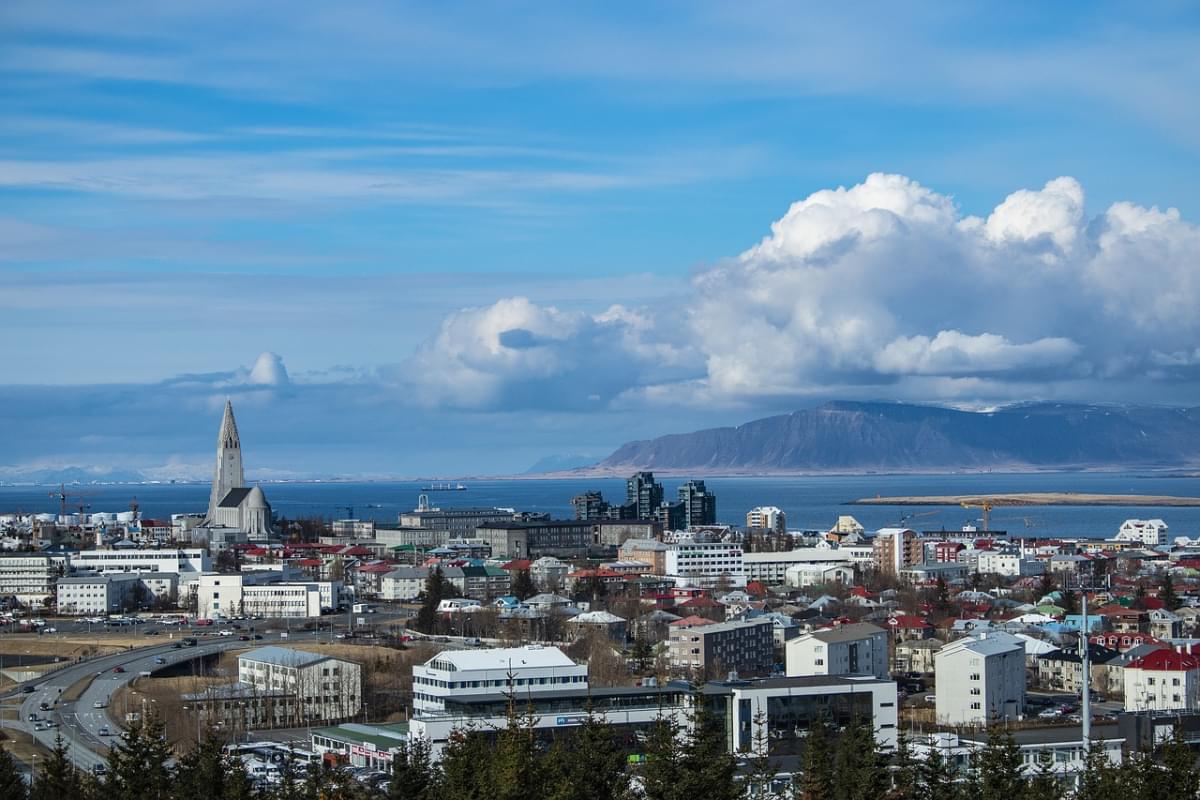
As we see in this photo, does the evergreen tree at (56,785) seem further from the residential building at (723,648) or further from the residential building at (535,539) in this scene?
the residential building at (535,539)

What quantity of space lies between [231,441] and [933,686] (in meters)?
55.5

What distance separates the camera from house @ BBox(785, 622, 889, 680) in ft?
113

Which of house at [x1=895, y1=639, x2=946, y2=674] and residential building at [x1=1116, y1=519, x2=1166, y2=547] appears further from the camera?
residential building at [x1=1116, y1=519, x2=1166, y2=547]

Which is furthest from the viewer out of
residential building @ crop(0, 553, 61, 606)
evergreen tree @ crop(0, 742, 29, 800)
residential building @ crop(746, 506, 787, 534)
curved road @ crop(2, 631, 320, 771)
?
residential building @ crop(746, 506, 787, 534)

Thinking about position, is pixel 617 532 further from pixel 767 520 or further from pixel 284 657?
pixel 284 657

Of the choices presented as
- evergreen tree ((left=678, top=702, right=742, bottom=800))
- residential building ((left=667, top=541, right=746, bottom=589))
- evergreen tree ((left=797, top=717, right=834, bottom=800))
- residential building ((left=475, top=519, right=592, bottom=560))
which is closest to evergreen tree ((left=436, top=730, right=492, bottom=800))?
evergreen tree ((left=678, top=702, right=742, bottom=800))

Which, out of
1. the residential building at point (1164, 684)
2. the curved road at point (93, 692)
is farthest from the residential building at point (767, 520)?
the residential building at point (1164, 684)

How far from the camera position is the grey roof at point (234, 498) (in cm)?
8319

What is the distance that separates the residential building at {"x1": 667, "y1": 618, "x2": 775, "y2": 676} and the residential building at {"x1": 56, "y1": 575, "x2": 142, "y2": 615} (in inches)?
966

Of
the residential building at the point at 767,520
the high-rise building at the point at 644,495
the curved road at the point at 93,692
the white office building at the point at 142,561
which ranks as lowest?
the curved road at the point at 93,692

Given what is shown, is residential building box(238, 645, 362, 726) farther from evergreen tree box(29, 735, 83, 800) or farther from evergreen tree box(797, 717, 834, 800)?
evergreen tree box(797, 717, 834, 800)

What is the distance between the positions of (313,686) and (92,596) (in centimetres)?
2706

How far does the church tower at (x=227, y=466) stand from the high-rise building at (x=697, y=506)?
2478 cm

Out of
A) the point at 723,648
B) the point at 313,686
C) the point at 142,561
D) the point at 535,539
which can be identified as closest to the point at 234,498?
the point at 535,539
